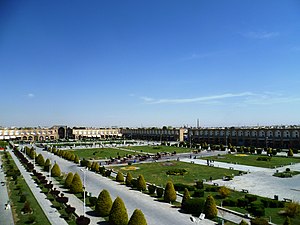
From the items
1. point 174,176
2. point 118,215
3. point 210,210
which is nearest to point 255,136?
point 174,176

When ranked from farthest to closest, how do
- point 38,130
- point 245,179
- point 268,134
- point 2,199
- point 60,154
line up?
point 38,130, point 268,134, point 60,154, point 245,179, point 2,199

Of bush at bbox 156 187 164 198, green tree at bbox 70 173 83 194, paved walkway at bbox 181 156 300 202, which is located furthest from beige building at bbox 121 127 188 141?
bush at bbox 156 187 164 198

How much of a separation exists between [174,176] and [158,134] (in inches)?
3554

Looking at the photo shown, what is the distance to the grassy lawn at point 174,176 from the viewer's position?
41.0 metres

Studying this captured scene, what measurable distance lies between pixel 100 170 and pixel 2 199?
16.5 metres

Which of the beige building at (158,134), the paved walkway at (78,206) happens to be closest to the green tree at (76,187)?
the paved walkway at (78,206)

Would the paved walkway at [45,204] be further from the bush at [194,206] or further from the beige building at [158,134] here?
the beige building at [158,134]

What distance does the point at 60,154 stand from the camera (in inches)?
2729

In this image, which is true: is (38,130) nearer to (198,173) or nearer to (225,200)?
(198,173)

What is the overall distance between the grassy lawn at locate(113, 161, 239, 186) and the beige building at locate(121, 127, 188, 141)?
68073 millimetres

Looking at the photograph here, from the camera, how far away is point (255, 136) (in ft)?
304

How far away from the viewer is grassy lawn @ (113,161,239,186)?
135ft

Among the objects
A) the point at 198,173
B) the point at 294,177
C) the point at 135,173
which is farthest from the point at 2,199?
the point at 294,177

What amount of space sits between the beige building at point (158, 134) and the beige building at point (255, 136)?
34.1ft
